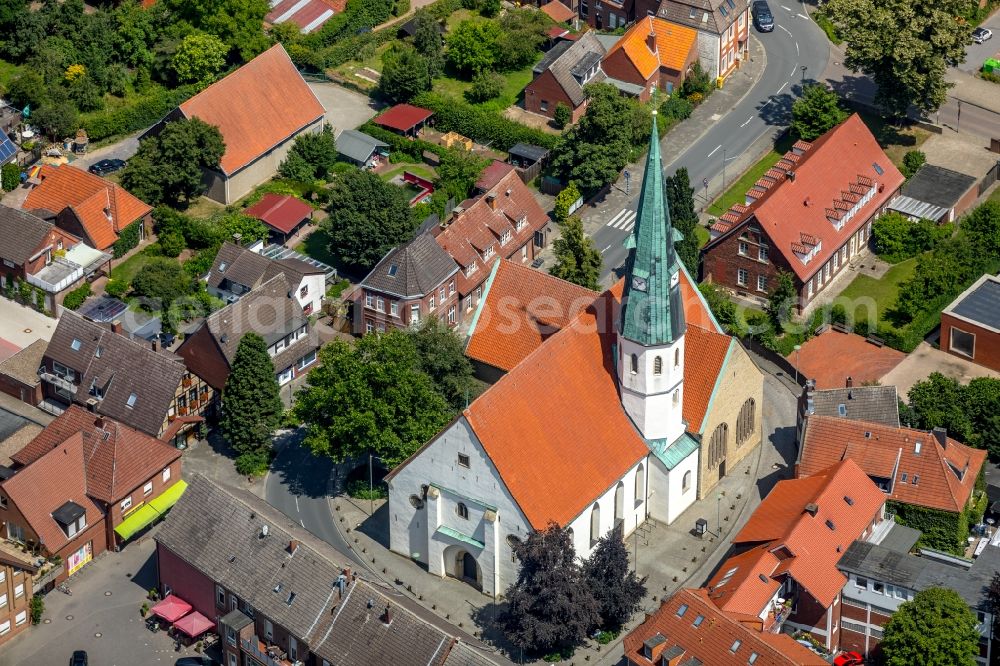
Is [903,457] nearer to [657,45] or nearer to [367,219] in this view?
[367,219]

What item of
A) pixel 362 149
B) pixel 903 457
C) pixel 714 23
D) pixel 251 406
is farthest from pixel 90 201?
pixel 903 457

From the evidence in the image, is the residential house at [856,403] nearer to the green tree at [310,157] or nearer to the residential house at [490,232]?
the residential house at [490,232]

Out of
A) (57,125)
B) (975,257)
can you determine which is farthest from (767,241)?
(57,125)

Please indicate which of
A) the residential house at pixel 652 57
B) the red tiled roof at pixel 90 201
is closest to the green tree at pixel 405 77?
the residential house at pixel 652 57

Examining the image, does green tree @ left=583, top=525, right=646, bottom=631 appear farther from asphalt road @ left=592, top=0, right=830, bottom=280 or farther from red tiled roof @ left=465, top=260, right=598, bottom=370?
asphalt road @ left=592, top=0, right=830, bottom=280

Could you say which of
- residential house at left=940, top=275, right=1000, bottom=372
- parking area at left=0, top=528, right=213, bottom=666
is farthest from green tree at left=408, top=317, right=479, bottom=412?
residential house at left=940, top=275, right=1000, bottom=372

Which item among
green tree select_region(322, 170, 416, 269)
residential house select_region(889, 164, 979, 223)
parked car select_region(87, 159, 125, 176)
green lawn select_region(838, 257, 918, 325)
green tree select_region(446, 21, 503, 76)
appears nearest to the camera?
green tree select_region(322, 170, 416, 269)
